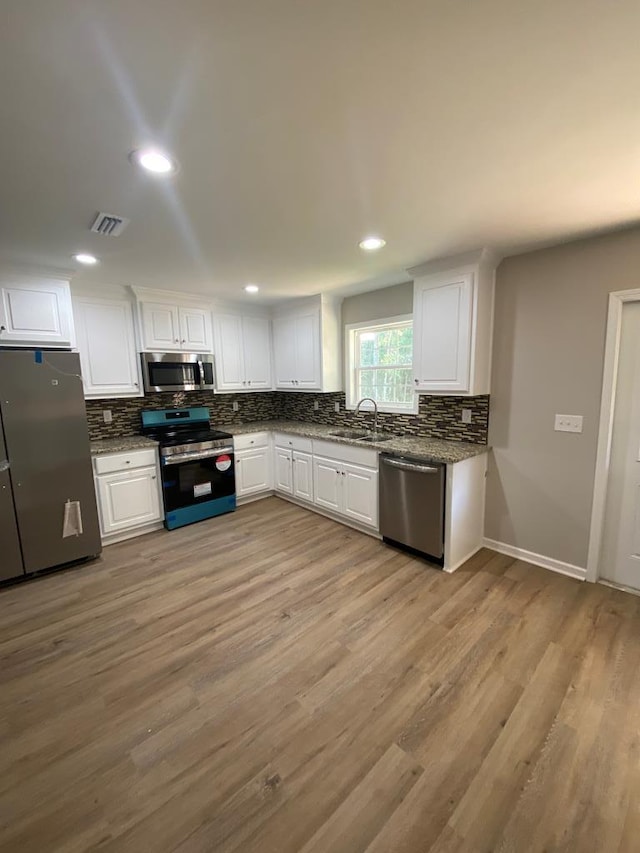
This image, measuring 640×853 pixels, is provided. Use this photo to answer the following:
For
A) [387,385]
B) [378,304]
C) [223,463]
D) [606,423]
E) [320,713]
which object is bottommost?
[320,713]

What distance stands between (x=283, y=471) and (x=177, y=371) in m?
1.67

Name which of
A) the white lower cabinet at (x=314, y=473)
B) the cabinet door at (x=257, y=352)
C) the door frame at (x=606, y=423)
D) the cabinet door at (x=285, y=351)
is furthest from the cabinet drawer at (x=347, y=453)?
the door frame at (x=606, y=423)

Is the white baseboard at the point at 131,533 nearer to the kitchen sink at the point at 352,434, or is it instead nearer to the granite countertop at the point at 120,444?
the granite countertop at the point at 120,444

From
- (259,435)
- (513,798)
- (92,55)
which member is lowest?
(513,798)

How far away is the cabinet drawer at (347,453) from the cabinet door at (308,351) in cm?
78

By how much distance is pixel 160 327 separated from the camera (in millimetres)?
3811

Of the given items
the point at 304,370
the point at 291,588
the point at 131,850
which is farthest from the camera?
the point at 304,370

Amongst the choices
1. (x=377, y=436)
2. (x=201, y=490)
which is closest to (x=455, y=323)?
(x=377, y=436)

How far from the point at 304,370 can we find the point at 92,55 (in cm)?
344

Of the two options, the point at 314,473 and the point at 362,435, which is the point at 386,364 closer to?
the point at 362,435

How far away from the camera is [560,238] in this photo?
2.48 meters

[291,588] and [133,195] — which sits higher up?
[133,195]

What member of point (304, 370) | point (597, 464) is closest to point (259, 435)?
point (304, 370)

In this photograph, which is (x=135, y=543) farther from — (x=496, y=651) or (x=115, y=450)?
(x=496, y=651)
